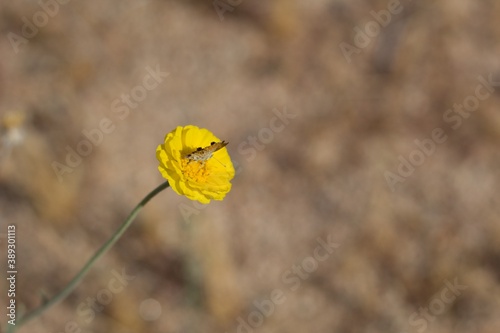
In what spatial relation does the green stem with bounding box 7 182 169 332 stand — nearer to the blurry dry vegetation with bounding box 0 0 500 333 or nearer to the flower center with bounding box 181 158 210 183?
the flower center with bounding box 181 158 210 183

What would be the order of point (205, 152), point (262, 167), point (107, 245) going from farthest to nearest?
point (262, 167), point (205, 152), point (107, 245)

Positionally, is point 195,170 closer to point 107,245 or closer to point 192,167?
point 192,167

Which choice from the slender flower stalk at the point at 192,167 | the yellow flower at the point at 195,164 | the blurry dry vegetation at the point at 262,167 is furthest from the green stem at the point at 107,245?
the blurry dry vegetation at the point at 262,167

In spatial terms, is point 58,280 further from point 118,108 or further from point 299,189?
point 299,189

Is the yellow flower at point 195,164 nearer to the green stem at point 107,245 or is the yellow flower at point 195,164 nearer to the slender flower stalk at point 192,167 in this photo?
the slender flower stalk at point 192,167

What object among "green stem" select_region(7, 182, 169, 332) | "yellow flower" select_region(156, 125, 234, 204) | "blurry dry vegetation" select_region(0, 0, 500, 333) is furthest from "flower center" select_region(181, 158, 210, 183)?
"blurry dry vegetation" select_region(0, 0, 500, 333)

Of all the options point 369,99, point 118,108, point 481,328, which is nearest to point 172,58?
point 118,108

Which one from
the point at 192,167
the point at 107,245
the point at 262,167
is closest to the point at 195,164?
the point at 192,167
